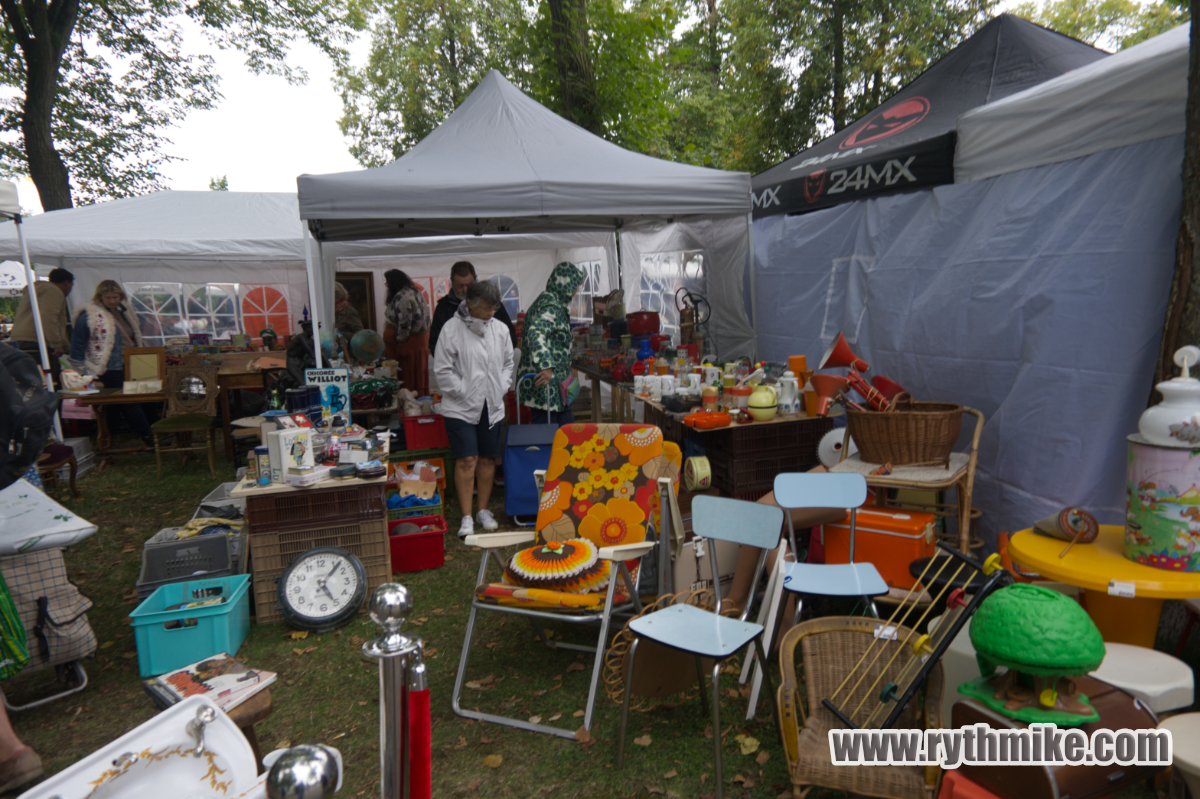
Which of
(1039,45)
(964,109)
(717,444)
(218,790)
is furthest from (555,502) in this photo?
(1039,45)

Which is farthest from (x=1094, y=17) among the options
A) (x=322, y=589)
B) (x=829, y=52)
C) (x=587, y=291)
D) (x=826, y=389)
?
(x=322, y=589)

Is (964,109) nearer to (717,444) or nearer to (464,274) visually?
(717,444)

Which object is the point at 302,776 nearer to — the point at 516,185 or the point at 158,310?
the point at 516,185

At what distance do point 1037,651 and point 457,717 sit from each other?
2.29 meters

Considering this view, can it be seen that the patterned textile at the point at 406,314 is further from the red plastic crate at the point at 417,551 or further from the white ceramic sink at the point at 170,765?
the white ceramic sink at the point at 170,765

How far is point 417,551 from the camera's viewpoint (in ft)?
15.5

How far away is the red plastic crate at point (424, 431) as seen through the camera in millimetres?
6113

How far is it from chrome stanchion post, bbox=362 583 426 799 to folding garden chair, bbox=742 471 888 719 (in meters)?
1.98

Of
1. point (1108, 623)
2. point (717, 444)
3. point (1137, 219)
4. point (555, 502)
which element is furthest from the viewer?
point (717, 444)

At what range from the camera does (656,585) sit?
144 inches

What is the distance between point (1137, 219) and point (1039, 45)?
97.5 inches

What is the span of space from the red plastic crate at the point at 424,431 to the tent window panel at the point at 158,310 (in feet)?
26.3

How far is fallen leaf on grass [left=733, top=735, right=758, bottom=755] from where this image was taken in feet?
9.04

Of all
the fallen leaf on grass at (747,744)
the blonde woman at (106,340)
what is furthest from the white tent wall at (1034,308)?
the blonde woman at (106,340)
